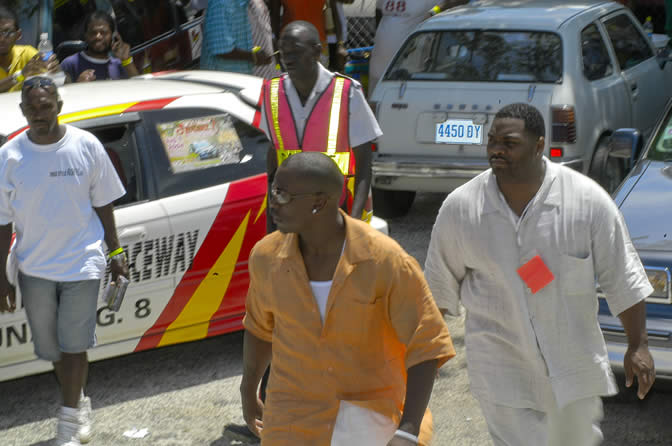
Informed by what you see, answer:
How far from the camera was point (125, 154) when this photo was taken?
596 cm

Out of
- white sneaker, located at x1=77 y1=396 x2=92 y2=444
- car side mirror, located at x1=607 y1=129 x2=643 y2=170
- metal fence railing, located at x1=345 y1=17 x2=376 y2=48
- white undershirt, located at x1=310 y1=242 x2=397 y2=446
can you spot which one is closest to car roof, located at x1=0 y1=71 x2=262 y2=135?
white sneaker, located at x1=77 y1=396 x2=92 y2=444

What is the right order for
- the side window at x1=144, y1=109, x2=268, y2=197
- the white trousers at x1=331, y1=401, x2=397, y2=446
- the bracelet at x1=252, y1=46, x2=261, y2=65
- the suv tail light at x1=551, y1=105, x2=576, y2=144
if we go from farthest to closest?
the bracelet at x1=252, y1=46, x2=261, y2=65, the suv tail light at x1=551, y1=105, x2=576, y2=144, the side window at x1=144, y1=109, x2=268, y2=197, the white trousers at x1=331, y1=401, x2=397, y2=446

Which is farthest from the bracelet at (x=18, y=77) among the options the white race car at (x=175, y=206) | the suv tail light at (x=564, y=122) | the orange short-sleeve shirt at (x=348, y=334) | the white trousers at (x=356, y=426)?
the white trousers at (x=356, y=426)

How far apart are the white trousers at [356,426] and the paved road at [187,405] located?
7.12 ft

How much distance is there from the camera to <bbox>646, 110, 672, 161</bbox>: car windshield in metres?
6.39

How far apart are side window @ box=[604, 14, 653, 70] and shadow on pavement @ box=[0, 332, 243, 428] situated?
14.8 feet

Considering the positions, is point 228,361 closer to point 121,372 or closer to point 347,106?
point 121,372

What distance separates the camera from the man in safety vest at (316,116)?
16.9 feet

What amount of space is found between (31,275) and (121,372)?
1.34 meters

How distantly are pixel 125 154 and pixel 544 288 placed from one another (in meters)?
2.94

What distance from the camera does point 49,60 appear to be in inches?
291

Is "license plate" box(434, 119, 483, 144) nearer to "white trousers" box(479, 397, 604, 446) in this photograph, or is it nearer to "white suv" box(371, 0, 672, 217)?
"white suv" box(371, 0, 672, 217)

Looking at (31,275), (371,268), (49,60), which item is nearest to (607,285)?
(371,268)

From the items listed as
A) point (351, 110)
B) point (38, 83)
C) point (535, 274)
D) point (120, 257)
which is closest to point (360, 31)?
point (351, 110)
